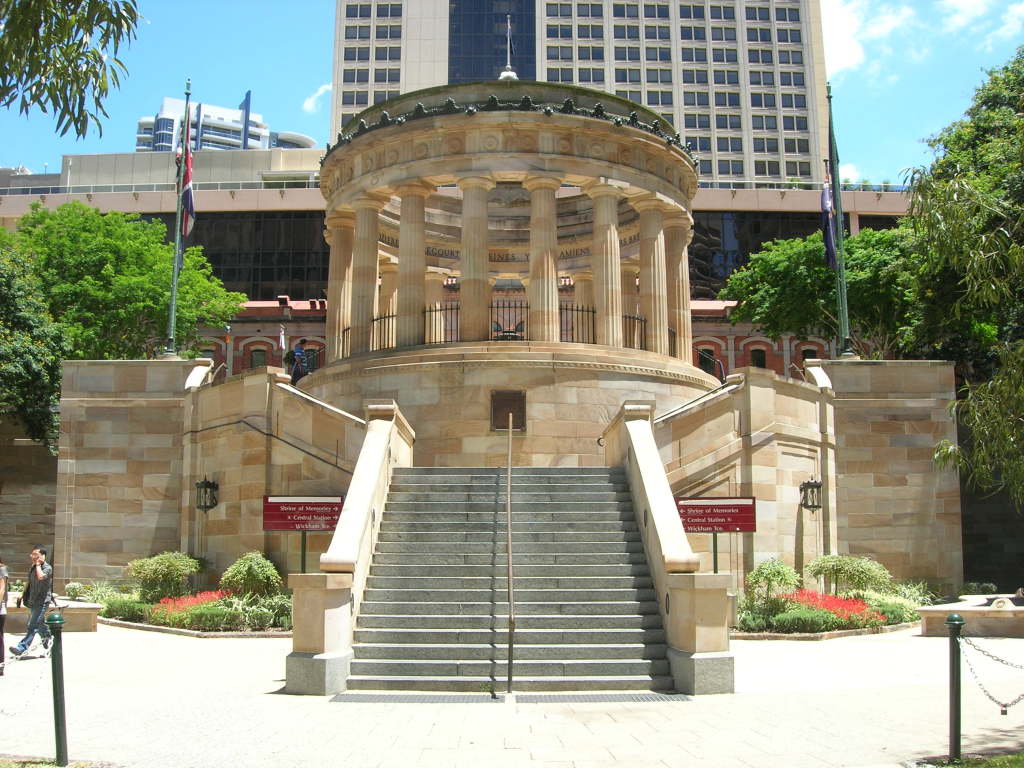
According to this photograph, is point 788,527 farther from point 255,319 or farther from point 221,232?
point 221,232

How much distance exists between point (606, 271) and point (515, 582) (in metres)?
13.6

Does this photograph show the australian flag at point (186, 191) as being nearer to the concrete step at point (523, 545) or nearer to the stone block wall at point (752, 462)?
the stone block wall at point (752, 462)

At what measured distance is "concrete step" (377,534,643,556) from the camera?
1709 cm

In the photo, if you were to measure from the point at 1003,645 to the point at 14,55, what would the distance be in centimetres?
1740

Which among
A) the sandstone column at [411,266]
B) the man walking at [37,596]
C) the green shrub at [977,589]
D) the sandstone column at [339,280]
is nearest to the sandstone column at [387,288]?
the sandstone column at [339,280]

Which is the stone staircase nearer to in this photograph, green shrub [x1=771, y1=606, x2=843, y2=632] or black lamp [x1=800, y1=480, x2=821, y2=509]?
green shrub [x1=771, y1=606, x2=843, y2=632]

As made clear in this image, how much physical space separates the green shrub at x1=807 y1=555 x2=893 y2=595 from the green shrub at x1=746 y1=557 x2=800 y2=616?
1.37 meters

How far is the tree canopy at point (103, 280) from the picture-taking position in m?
44.4

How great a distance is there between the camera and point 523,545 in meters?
17.3

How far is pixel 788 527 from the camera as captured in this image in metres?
22.8

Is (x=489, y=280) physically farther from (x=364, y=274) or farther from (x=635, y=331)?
(x=635, y=331)

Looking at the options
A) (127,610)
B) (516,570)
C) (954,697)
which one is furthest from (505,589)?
(127,610)

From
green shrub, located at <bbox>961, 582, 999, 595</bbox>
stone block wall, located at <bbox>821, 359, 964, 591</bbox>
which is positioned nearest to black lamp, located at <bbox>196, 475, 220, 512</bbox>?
stone block wall, located at <bbox>821, 359, 964, 591</bbox>

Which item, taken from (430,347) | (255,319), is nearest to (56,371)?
(430,347)
